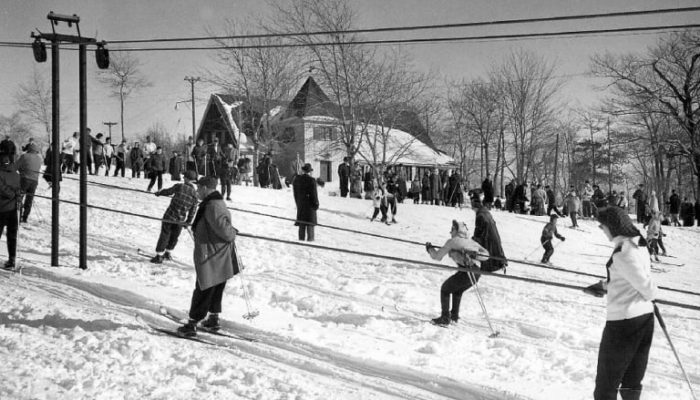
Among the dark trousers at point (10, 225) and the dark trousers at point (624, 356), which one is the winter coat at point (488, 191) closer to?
the dark trousers at point (10, 225)

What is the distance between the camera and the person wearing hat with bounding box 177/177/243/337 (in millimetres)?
6359

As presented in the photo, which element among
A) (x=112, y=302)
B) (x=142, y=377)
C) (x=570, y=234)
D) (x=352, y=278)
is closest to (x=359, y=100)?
(x=570, y=234)

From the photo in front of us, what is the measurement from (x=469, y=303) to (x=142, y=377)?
555 centimetres

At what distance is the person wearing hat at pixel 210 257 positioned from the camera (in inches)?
250

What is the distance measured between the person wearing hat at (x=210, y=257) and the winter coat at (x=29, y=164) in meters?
7.84

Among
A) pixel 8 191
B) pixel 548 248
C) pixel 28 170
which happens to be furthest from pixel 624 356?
pixel 28 170

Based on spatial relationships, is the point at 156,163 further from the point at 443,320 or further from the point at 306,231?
the point at 443,320

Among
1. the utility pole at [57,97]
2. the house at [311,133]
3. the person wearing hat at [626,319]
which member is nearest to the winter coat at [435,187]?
the house at [311,133]

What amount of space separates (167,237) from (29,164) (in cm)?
453

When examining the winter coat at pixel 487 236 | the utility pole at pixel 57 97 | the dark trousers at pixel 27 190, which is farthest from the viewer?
the dark trousers at pixel 27 190

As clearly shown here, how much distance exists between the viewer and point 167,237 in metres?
10.2

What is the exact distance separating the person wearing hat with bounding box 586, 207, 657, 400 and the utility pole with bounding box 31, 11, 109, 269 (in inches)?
314

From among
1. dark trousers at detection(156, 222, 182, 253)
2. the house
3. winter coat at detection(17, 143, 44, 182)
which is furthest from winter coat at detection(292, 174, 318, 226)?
the house

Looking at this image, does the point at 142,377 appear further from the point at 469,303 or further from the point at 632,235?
the point at 469,303
